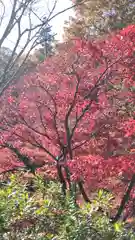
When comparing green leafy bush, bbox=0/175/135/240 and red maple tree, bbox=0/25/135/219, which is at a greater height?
red maple tree, bbox=0/25/135/219

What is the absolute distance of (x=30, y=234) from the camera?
2572mm

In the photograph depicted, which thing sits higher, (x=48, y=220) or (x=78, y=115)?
(x=78, y=115)

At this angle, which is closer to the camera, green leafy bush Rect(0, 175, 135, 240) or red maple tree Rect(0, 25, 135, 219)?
green leafy bush Rect(0, 175, 135, 240)

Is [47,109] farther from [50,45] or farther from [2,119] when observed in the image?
[50,45]

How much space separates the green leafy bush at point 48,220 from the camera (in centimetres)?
251

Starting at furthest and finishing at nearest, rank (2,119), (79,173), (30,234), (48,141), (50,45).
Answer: (50,45) < (2,119) < (48,141) < (79,173) < (30,234)

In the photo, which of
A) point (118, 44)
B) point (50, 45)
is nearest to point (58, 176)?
point (118, 44)

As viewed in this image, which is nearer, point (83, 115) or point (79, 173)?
point (79, 173)

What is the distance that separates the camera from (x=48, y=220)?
2672mm

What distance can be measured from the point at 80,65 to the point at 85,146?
1423 mm

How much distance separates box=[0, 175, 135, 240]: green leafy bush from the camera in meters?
2.51

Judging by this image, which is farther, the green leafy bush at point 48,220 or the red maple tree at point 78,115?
the red maple tree at point 78,115

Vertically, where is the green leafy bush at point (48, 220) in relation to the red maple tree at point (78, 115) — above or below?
below

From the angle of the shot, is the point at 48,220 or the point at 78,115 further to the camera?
the point at 78,115
